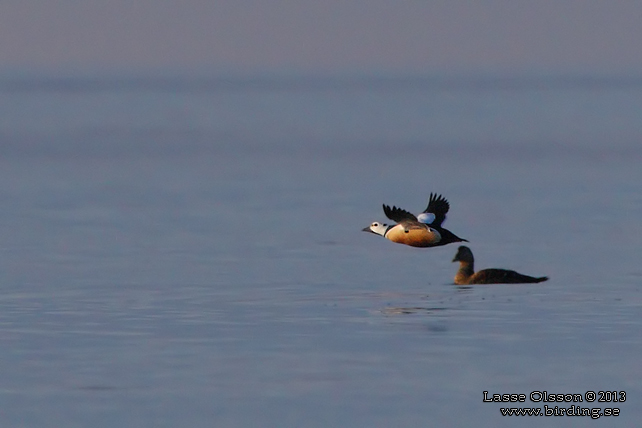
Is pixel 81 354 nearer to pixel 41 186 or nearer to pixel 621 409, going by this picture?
pixel 621 409

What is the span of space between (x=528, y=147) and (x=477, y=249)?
150 ft

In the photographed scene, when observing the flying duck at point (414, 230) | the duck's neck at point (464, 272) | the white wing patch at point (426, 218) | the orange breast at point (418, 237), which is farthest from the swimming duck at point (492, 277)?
the white wing patch at point (426, 218)

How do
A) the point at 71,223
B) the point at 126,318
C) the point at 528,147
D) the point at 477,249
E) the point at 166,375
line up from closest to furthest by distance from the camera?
the point at 166,375 < the point at 126,318 < the point at 477,249 < the point at 71,223 < the point at 528,147

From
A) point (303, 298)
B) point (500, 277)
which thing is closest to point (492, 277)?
point (500, 277)

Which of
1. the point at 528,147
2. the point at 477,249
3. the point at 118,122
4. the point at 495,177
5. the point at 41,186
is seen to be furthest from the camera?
the point at 118,122

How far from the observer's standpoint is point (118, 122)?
12475 cm

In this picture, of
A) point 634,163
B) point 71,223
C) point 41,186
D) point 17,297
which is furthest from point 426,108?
point 17,297

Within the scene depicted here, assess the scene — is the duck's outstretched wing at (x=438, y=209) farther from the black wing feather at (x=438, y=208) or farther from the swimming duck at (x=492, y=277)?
the swimming duck at (x=492, y=277)

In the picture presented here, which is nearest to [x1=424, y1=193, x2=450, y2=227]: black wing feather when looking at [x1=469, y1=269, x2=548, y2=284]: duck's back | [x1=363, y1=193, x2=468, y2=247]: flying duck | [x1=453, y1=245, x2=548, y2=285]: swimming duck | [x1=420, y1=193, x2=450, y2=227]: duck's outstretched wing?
[x1=420, y1=193, x2=450, y2=227]: duck's outstretched wing

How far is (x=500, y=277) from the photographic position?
24.9 m

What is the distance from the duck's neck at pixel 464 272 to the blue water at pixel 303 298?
1.45 ft

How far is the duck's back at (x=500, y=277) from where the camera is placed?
24781mm

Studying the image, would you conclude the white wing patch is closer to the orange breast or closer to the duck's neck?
the orange breast

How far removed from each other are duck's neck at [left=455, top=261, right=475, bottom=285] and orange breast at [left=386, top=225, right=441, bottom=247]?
0.72 m
